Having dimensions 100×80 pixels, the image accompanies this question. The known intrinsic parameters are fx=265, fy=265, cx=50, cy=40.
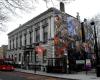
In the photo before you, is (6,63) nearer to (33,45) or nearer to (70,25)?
(33,45)

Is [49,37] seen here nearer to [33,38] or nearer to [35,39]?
[35,39]

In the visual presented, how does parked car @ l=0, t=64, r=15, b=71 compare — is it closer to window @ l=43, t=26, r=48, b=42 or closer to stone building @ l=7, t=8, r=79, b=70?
stone building @ l=7, t=8, r=79, b=70

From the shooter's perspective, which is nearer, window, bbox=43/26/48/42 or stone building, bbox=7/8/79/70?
stone building, bbox=7/8/79/70

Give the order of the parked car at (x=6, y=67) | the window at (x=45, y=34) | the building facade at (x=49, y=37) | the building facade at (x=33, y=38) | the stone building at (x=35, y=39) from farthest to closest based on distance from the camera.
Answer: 1. the parked car at (x=6, y=67)
2. the window at (x=45, y=34)
3. the building facade at (x=33, y=38)
4. the stone building at (x=35, y=39)
5. the building facade at (x=49, y=37)

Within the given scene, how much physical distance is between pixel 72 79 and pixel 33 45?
90.1 feet

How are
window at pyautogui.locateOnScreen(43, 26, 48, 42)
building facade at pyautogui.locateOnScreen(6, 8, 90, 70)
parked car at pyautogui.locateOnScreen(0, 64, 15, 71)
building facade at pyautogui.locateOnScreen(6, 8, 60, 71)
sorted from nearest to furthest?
1. building facade at pyautogui.locateOnScreen(6, 8, 90, 70)
2. building facade at pyautogui.locateOnScreen(6, 8, 60, 71)
3. window at pyautogui.locateOnScreen(43, 26, 48, 42)
4. parked car at pyautogui.locateOnScreen(0, 64, 15, 71)

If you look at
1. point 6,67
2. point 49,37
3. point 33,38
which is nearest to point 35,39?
point 33,38

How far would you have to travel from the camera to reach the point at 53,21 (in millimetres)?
48219

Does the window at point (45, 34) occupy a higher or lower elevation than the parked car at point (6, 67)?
higher

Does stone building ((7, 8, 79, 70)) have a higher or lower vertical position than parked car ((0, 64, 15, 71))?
higher

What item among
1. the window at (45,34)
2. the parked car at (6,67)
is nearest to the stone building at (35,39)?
the window at (45,34)

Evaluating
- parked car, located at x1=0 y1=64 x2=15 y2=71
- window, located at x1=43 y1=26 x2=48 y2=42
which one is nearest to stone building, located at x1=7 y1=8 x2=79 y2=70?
window, located at x1=43 y1=26 x2=48 y2=42

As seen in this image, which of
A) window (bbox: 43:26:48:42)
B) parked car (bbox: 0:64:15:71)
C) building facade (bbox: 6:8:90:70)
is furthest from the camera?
parked car (bbox: 0:64:15:71)

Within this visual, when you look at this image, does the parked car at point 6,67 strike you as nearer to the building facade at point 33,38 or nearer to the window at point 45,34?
the building facade at point 33,38
